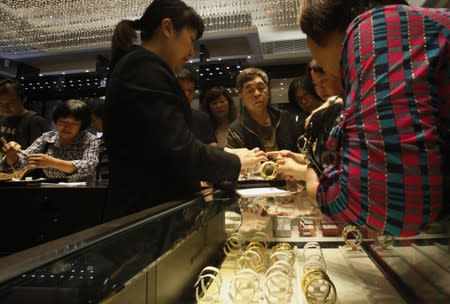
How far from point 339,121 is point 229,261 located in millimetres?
731

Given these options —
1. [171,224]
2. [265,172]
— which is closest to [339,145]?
[171,224]

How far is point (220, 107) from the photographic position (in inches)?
109

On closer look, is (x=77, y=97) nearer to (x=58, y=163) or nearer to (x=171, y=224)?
(x=58, y=163)

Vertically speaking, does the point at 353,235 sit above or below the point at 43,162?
below

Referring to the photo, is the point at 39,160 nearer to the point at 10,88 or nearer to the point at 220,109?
the point at 10,88

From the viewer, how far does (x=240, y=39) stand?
166 inches

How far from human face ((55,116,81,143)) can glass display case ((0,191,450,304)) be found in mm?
1598

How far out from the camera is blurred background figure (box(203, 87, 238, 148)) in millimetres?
2770

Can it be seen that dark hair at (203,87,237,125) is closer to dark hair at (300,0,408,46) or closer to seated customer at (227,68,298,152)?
seated customer at (227,68,298,152)

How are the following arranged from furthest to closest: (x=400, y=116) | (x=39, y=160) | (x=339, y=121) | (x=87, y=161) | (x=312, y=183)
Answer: (x=87, y=161) < (x=39, y=160) < (x=312, y=183) < (x=339, y=121) < (x=400, y=116)

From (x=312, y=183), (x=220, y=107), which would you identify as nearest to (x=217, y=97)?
(x=220, y=107)

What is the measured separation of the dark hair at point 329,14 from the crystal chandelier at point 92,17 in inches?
91.4

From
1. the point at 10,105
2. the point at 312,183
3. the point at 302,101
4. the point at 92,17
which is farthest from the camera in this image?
the point at 92,17

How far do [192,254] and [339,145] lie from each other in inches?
23.0
